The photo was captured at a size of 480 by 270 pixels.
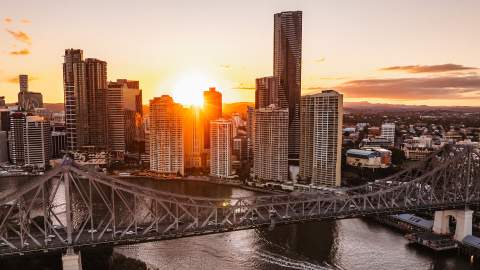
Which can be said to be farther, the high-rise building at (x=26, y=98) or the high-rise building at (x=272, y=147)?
the high-rise building at (x=26, y=98)

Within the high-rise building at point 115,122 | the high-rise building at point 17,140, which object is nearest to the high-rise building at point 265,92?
the high-rise building at point 115,122

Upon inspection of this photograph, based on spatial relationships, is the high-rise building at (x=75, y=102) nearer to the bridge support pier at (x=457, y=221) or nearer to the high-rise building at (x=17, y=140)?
the high-rise building at (x=17, y=140)

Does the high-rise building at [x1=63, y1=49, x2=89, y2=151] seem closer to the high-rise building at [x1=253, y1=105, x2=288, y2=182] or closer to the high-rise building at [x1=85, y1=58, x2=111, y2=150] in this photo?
the high-rise building at [x1=85, y1=58, x2=111, y2=150]

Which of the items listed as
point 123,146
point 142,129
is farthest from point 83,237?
point 142,129

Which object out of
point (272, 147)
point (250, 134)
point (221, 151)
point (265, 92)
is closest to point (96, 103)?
point (250, 134)

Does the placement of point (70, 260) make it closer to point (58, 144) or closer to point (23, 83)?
point (58, 144)

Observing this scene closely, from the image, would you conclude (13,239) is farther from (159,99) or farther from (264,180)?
(159,99)
